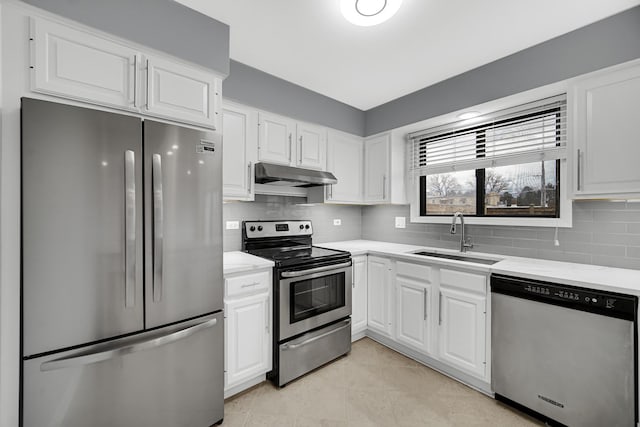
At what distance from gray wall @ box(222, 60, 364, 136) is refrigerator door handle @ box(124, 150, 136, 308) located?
45.5 inches

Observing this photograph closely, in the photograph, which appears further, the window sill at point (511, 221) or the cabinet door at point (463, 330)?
the window sill at point (511, 221)

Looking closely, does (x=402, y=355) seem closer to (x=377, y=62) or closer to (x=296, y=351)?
(x=296, y=351)

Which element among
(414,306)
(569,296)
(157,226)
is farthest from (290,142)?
(569,296)

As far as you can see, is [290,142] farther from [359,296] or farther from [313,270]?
[359,296]

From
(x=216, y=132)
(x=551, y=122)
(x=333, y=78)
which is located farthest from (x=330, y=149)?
(x=551, y=122)

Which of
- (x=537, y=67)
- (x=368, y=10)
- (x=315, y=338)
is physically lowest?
(x=315, y=338)

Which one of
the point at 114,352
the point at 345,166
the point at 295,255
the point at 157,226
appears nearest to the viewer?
the point at 114,352

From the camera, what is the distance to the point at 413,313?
248 centimetres

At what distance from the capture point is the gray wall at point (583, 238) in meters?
1.90

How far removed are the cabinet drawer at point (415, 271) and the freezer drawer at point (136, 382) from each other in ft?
5.33

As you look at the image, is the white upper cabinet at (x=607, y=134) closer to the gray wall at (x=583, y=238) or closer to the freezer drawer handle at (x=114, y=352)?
the gray wall at (x=583, y=238)

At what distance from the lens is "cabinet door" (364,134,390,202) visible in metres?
3.16

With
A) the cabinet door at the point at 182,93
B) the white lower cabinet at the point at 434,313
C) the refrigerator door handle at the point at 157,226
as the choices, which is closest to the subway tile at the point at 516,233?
the white lower cabinet at the point at 434,313

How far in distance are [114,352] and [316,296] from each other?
1.43 m
